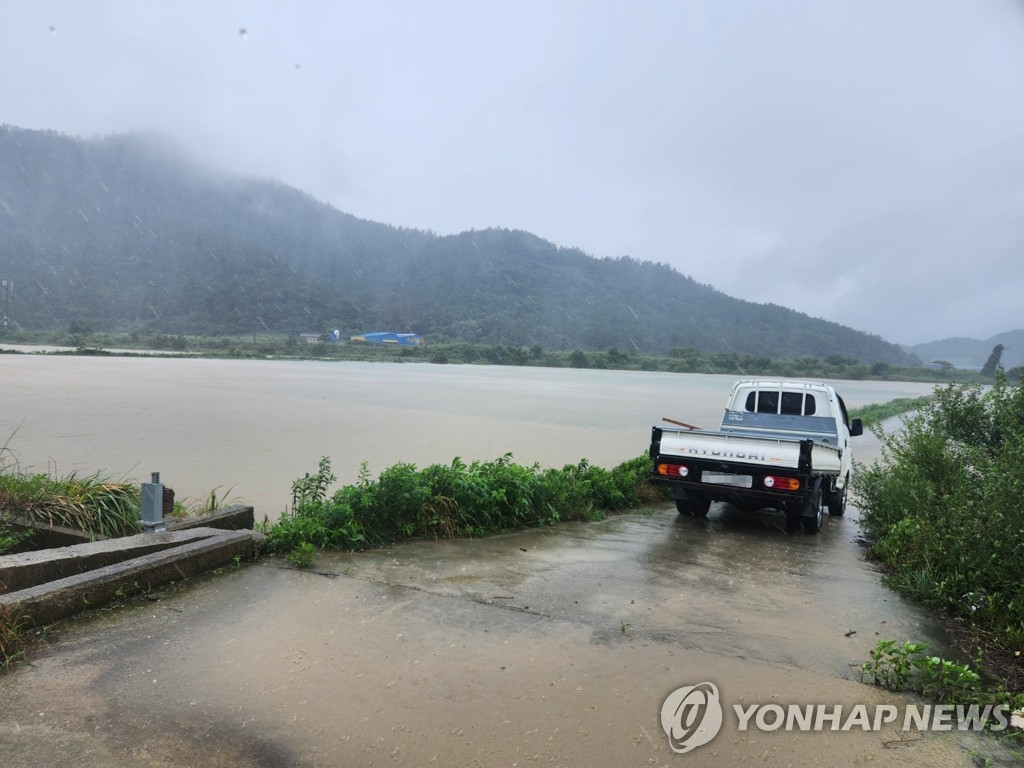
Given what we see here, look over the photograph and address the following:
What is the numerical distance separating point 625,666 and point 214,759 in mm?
2080

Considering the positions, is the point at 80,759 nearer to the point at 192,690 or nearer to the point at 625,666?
the point at 192,690

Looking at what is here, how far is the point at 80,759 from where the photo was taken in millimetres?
2688

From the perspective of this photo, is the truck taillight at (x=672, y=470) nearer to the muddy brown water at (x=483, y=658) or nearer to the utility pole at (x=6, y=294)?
the muddy brown water at (x=483, y=658)

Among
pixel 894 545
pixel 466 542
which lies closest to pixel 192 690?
pixel 466 542

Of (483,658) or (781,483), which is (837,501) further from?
(483,658)

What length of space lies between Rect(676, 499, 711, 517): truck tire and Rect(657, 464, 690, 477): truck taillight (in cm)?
92

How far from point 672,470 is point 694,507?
3.86ft

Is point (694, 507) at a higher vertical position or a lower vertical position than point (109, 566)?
lower

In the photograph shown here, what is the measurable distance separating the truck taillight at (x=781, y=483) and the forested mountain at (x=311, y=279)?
105m

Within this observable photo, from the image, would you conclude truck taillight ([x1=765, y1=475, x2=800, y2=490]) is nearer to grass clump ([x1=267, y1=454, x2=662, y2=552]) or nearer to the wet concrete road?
the wet concrete road

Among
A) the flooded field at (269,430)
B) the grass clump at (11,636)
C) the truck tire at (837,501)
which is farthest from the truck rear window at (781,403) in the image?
the grass clump at (11,636)

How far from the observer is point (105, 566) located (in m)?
4.69

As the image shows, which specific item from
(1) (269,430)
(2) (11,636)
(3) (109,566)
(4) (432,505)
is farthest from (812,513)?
(1) (269,430)

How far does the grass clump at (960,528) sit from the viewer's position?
447cm
